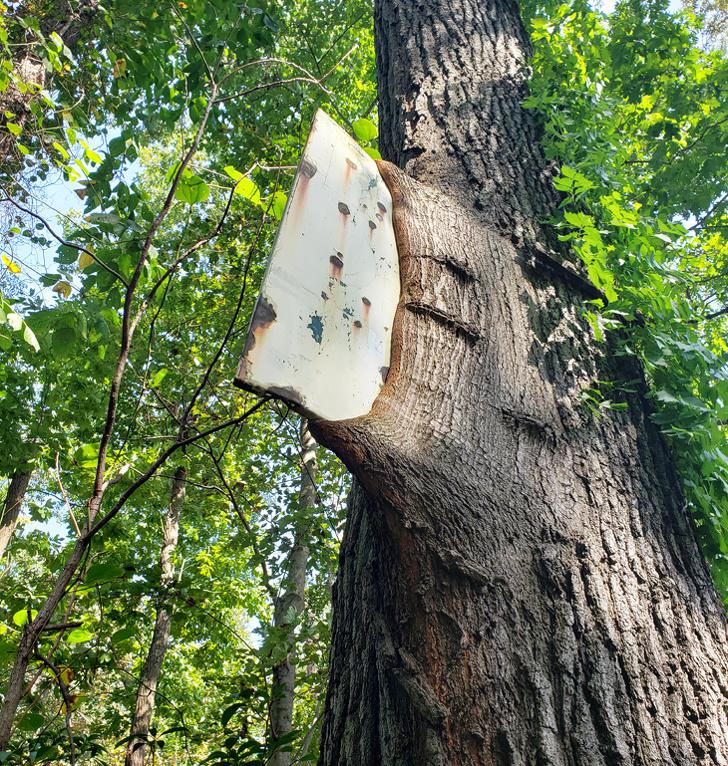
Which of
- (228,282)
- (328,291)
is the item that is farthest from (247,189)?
(228,282)

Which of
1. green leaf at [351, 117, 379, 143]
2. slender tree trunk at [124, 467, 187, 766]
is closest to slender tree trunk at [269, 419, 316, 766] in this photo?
slender tree trunk at [124, 467, 187, 766]

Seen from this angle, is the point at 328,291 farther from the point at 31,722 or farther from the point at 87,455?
the point at 31,722

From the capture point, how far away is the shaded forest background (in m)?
1.68

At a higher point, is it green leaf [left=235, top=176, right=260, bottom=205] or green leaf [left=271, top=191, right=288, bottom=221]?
green leaf [left=271, top=191, right=288, bottom=221]

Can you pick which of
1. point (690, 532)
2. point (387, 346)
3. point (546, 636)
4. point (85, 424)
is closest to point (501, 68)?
point (387, 346)

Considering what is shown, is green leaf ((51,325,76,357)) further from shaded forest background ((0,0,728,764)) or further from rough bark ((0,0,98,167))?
rough bark ((0,0,98,167))

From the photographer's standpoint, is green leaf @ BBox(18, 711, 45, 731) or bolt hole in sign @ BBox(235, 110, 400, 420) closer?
bolt hole in sign @ BBox(235, 110, 400, 420)

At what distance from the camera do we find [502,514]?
122 centimetres

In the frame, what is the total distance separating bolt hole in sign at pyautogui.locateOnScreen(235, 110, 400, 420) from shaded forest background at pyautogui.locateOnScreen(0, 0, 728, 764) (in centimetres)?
22

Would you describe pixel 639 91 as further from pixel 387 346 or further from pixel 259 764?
pixel 259 764

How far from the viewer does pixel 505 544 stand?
3.89ft

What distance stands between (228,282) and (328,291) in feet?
21.9

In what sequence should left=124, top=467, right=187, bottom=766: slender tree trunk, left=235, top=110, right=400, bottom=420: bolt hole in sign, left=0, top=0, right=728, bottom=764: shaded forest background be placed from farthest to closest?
left=124, top=467, right=187, bottom=766: slender tree trunk < left=0, top=0, right=728, bottom=764: shaded forest background < left=235, top=110, right=400, bottom=420: bolt hole in sign

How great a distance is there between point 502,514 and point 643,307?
3.20 feet
